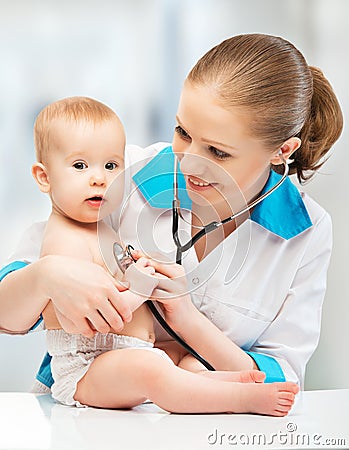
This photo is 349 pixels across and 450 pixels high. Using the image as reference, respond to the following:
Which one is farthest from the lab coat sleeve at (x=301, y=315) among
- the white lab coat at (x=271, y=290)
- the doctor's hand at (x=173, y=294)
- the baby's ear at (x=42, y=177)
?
the baby's ear at (x=42, y=177)

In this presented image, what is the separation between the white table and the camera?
114 cm

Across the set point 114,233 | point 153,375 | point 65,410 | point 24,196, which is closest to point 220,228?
point 114,233

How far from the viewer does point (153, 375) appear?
4.17ft

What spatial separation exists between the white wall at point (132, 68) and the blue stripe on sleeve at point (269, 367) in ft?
1.95

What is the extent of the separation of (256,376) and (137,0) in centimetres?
Result: 124

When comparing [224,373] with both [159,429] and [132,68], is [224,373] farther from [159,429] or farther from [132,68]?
[132,68]

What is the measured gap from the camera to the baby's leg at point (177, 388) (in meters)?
1.27

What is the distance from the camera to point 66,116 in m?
1.37

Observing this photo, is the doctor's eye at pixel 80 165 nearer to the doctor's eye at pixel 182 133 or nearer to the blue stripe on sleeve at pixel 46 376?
the doctor's eye at pixel 182 133

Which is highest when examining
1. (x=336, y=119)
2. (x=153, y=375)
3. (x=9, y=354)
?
(x=336, y=119)

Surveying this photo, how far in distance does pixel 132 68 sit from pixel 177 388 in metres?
1.13

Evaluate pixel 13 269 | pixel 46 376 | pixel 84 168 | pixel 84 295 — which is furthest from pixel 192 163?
pixel 46 376

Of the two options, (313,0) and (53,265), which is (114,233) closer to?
(53,265)

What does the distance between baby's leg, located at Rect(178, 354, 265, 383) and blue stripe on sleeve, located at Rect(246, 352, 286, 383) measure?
0.40 ft
